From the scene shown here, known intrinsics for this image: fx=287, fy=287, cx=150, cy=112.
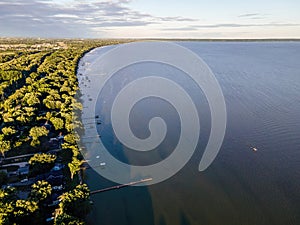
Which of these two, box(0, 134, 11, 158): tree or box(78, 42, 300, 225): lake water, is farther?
box(0, 134, 11, 158): tree

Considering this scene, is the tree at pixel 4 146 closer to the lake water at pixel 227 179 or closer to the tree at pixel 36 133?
the tree at pixel 36 133

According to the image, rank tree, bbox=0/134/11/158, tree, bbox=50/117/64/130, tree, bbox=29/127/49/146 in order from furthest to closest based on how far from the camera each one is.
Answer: tree, bbox=50/117/64/130 < tree, bbox=29/127/49/146 < tree, bbox=0/134/11/158

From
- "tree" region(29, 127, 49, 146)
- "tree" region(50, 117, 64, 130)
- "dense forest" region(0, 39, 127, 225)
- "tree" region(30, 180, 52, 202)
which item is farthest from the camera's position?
"tree" region(50, 117, 64, 130)

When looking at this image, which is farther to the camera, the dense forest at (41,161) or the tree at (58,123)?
→ the tree at (58,123)

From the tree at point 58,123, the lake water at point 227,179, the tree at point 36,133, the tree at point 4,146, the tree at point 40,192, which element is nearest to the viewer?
the tree at point 40,192

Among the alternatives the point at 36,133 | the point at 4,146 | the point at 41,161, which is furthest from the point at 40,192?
the point at 36,133

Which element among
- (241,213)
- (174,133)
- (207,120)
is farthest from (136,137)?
(241,213)

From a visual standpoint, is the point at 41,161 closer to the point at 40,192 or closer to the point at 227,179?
the point at 40,192

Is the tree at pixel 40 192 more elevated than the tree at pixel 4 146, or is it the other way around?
the tree at pixel 4 146

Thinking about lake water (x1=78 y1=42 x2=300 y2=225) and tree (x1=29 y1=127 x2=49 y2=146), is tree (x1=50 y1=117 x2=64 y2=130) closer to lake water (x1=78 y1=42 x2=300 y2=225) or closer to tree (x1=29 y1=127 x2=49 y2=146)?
tree (x1=29 y1=127 x2=49 y2=146)

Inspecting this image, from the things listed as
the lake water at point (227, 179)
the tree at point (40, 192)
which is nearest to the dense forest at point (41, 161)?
the tree at point (40, 192)

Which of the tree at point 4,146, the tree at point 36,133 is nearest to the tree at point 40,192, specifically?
the tree at point 4,146

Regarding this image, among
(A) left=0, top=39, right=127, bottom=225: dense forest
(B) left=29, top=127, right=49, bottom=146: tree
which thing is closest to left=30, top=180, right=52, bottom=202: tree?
(A) left=0, top=39, right=127, bottom=225: dense forest

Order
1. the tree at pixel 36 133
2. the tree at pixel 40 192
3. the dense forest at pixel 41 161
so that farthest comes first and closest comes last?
1. the tree at pixel 36 133
2. the tree at pixel 40 192
3. the dense forest at pixel 41 161
